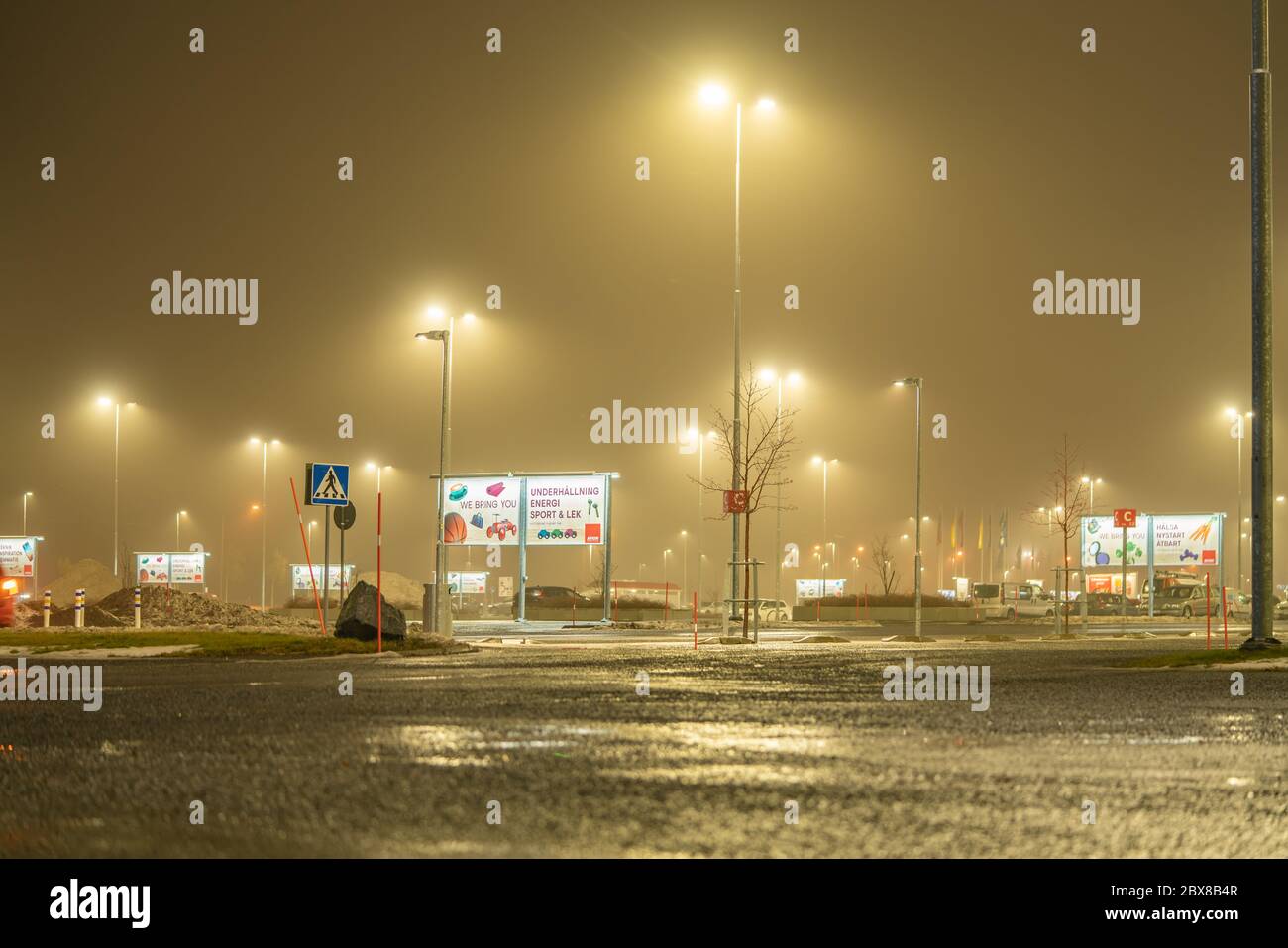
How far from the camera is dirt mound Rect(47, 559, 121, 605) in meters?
74.4

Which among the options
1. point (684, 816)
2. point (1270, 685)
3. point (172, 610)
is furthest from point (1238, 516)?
point (684, 816)

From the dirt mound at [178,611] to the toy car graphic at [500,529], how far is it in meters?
8.94

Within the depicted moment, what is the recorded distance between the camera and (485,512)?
163 ft

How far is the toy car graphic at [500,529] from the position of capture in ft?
162

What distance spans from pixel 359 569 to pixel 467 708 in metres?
90.7

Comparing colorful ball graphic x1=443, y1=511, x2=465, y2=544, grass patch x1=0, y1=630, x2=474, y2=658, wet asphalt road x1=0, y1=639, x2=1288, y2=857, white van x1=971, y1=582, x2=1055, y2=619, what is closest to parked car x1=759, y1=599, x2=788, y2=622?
white van x1=971, y1=582, x2=1055, y2=619

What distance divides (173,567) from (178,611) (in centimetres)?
3971

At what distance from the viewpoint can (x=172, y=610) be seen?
41.7m

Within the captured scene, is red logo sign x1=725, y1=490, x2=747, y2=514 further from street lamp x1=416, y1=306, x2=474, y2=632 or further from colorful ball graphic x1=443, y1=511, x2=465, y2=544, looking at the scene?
colorful ball graphic x1=443, y1=511, x2=465, y2=544

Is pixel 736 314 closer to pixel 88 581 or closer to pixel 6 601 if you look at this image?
pixel 6 601

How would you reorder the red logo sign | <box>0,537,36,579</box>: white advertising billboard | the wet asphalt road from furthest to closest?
1. <box>0,537,36,579</box>: white advertising billboard
2. the red logo sign
3. the wet asphalt road

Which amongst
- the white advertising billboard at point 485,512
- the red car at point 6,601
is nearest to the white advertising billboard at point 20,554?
the white advertising billboard at point 485,512

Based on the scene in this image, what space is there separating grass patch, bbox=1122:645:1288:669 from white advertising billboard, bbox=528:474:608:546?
104ft

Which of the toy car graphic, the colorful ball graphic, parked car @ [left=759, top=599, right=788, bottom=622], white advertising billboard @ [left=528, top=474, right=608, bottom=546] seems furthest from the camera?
parked car @ [left=759, top=599, right=788, bottom=622]
